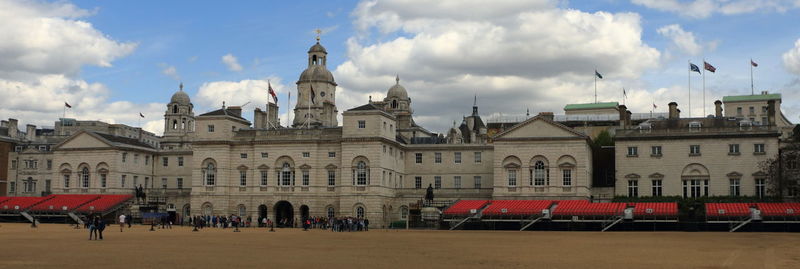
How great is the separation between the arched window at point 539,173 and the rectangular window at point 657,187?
9561 mm

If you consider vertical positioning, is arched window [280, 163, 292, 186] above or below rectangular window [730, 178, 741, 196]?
above

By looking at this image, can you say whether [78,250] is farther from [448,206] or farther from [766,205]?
[766,205]

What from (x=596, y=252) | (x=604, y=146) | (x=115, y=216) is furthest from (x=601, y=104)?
(x=596, y=252)

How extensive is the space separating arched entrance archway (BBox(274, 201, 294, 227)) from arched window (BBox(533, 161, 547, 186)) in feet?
75.2

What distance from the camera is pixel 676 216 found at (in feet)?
216

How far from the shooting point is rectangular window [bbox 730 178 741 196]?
72606 mm

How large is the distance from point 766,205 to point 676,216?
7186mm

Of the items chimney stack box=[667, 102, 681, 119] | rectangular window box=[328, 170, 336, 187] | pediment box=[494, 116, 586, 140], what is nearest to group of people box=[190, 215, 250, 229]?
rectangular window box=[328, 170, 336, 187]

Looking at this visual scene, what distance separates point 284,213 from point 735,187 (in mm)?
40505

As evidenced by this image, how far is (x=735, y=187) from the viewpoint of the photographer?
7275cm

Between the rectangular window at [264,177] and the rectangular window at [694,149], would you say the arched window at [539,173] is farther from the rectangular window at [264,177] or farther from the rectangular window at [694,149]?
the rectangular window at [264,177]

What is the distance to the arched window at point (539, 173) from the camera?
2948 inches

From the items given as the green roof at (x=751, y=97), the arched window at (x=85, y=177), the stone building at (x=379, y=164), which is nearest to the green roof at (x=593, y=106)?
the green roof at (x=751, y=97)

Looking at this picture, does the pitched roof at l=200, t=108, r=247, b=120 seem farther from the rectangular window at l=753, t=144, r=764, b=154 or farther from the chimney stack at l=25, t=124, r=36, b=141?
the rectangular window at l=753, t=144, r=764, b=154
